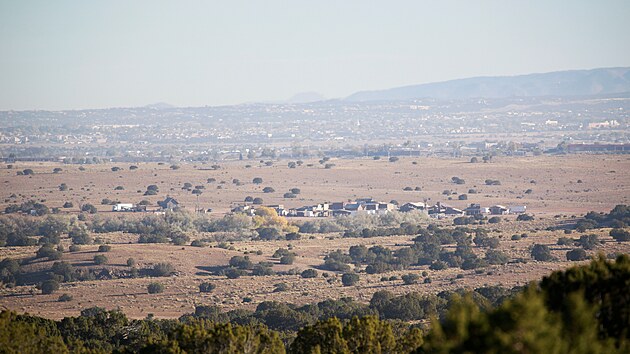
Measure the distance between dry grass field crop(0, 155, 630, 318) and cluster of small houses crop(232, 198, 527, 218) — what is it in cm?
278

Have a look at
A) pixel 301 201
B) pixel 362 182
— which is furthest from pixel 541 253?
pixel 362 182

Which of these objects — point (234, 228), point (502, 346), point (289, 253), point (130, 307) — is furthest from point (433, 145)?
point (502, 346)

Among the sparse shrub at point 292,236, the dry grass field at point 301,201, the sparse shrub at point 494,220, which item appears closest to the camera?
the dry grass field at point 301,201

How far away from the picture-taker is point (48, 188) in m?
109

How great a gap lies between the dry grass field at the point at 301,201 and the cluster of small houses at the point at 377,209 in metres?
2.78

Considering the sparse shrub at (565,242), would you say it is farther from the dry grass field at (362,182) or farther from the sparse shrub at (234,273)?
the dry grass field at (362,182)

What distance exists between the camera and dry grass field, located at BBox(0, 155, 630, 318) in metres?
48.9

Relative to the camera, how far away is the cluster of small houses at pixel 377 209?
87.9 m

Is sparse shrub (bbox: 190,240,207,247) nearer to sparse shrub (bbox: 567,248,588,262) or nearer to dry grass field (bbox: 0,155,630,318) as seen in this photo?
dry grass field (bbox: 0,155,630,318)

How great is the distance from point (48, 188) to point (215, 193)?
17.9 meters

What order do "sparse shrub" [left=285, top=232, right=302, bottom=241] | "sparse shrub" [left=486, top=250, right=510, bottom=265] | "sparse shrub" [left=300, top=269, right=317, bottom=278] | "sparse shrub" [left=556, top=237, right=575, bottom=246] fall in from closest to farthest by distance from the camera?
"sparse shrub" [left=300, top=269, right=317, bottom=278], "sparse shrub" [left=486, top=250, right=510, bottom=265], "sparse shrub" [left=556, top=237, right=575, bottom=246], "sparse shrub" [left=285, top=232, right=302, bottom=241]

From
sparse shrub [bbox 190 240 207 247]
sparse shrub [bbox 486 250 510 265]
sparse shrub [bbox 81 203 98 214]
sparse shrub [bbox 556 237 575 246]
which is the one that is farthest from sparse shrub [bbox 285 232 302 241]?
sparse shrub [bbox 81 203 98 214]

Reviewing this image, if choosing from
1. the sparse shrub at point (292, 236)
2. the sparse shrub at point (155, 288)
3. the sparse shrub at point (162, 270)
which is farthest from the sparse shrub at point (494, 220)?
the sparse shrub at point (155, 288)

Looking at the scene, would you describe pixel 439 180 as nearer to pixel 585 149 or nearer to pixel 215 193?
pixel 215 193
